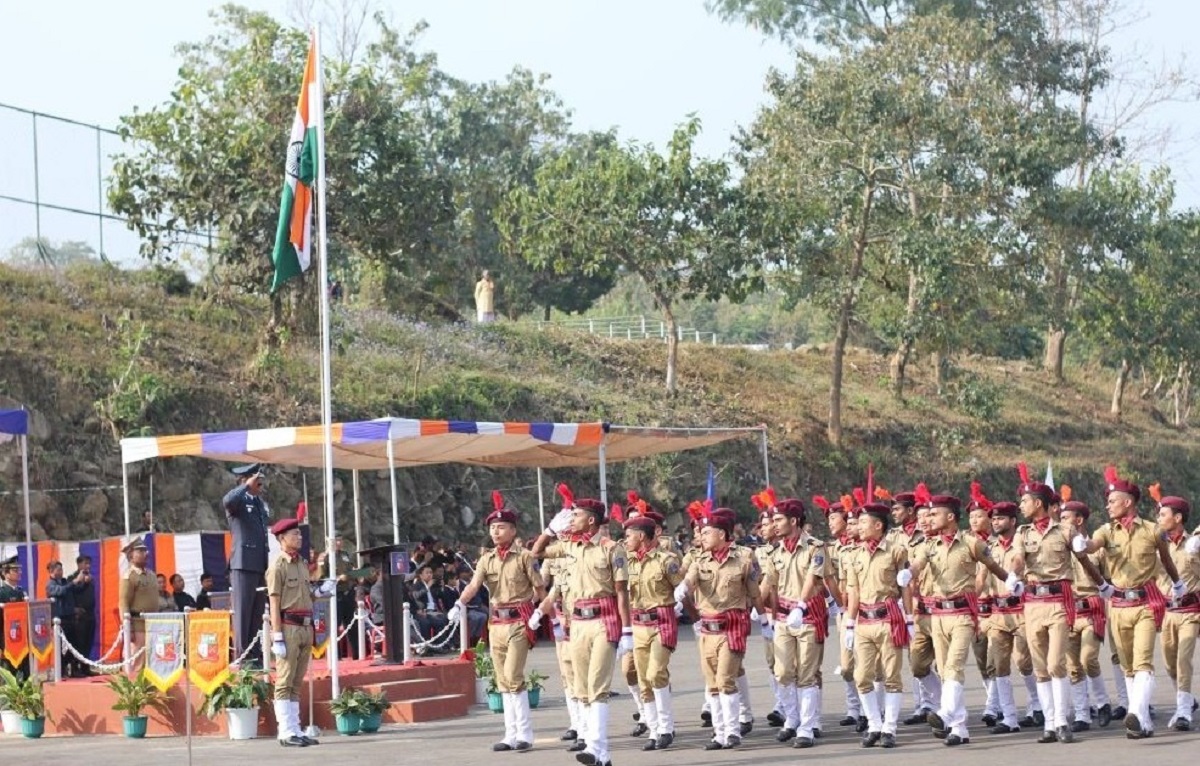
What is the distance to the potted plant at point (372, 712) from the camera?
16719 millimetres

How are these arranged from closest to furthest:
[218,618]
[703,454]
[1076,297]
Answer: [218,618] < [703,454] < [1076,297]

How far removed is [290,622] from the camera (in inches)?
625

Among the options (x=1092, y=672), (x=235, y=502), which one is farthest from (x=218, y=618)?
(x=1092, y=672)

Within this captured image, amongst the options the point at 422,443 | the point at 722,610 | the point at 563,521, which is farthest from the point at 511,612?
the point at 422,443

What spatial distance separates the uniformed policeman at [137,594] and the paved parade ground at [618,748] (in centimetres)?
174

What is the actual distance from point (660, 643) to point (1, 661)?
742 cm

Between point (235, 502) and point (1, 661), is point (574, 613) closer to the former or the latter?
point (235, 502)

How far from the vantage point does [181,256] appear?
3578 cm

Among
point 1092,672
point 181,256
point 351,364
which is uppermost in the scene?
point 181,256

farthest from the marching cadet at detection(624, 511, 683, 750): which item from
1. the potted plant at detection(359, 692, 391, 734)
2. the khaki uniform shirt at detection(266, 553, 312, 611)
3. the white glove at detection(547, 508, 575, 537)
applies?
the khaki uniform shirt at detection(266, 553, 312, 611)

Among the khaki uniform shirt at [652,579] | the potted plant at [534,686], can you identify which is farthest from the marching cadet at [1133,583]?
the potted plant at [534,686]

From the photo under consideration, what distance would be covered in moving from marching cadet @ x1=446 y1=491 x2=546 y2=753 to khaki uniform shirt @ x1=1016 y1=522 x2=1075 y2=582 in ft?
13.0

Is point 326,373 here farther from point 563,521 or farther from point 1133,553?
point 1133,553

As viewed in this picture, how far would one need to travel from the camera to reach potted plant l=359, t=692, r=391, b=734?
1672 centimetres
